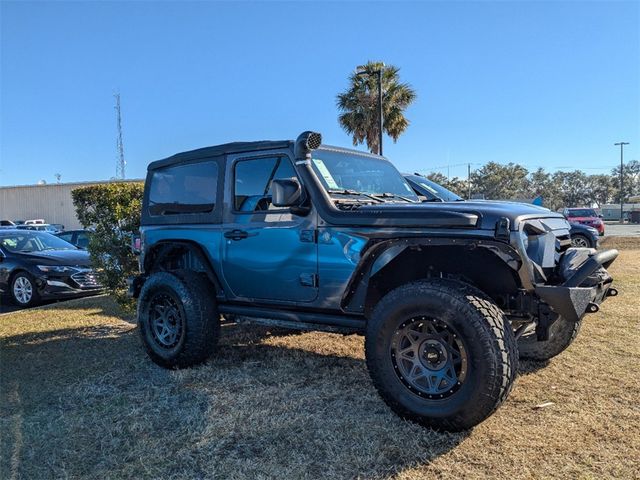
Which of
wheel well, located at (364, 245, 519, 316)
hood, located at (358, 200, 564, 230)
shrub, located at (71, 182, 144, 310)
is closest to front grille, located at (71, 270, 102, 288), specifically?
shrub, located at (71, 182, 144, 310)

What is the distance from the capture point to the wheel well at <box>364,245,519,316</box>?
3.63 meters

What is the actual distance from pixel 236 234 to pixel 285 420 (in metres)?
1.65

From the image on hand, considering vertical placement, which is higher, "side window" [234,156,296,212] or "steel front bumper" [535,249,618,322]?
"side window" [234,156,296,212]

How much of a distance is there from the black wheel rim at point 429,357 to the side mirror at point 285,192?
124 centimetres

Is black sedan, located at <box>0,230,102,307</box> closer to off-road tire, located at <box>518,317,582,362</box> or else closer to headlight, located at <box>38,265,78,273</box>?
headlight, located at <box>38,265,78,273</box>

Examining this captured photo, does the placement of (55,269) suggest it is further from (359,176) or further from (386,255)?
(386,255)

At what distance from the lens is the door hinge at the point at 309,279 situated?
13.1 ft

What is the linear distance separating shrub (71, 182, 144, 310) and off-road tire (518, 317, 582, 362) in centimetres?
482

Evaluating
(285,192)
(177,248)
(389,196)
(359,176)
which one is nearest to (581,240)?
(389,196)

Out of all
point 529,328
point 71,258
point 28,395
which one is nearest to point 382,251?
point 529,328

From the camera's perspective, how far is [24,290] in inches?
352

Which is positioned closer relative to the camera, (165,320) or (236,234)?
(236,234)

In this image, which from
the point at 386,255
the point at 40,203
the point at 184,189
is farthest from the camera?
the point at 40,203

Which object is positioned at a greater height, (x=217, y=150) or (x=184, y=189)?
(x=217, y=150)
